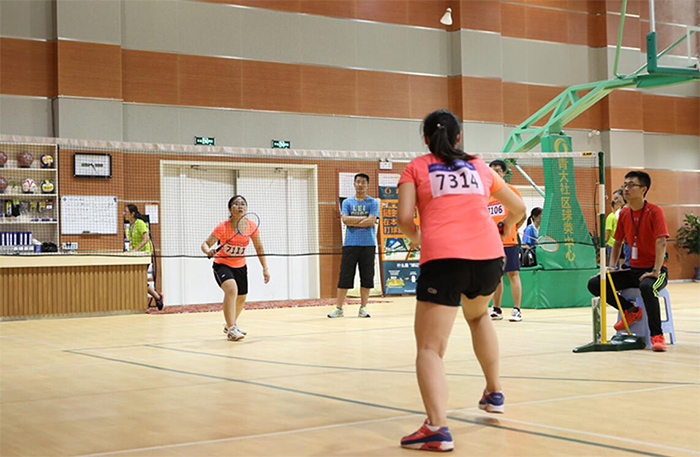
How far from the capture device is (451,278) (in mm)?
4367

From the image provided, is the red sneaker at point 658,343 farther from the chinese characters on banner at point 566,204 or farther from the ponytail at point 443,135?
the chinese characters on banner at point 566,204

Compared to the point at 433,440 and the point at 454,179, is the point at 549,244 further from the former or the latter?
the point at 433,440

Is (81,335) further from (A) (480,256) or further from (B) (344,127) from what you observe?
(B) (344,127)

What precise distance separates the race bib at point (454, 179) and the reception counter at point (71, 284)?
433 inches

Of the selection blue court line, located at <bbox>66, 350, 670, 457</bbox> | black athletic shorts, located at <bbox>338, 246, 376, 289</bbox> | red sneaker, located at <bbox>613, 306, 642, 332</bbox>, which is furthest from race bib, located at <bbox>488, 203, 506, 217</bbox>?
blue court line, located at <bbox>66, 350, 670, 457</bbox>

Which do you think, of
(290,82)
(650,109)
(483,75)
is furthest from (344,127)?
(650,109)

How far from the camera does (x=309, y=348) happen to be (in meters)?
9.08

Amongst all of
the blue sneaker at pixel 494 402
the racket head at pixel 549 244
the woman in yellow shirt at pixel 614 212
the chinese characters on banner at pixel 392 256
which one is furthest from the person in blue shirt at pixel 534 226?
the blue sneaker at pixel 494 402

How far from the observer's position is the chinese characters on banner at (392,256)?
19.1 meters

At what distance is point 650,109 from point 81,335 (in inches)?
710

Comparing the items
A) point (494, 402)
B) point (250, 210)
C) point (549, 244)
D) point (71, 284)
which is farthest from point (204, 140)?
point (494, 402)

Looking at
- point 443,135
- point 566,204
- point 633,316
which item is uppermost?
point 443,135

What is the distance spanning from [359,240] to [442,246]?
8660mm

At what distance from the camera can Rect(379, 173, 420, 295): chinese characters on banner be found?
1914cm
